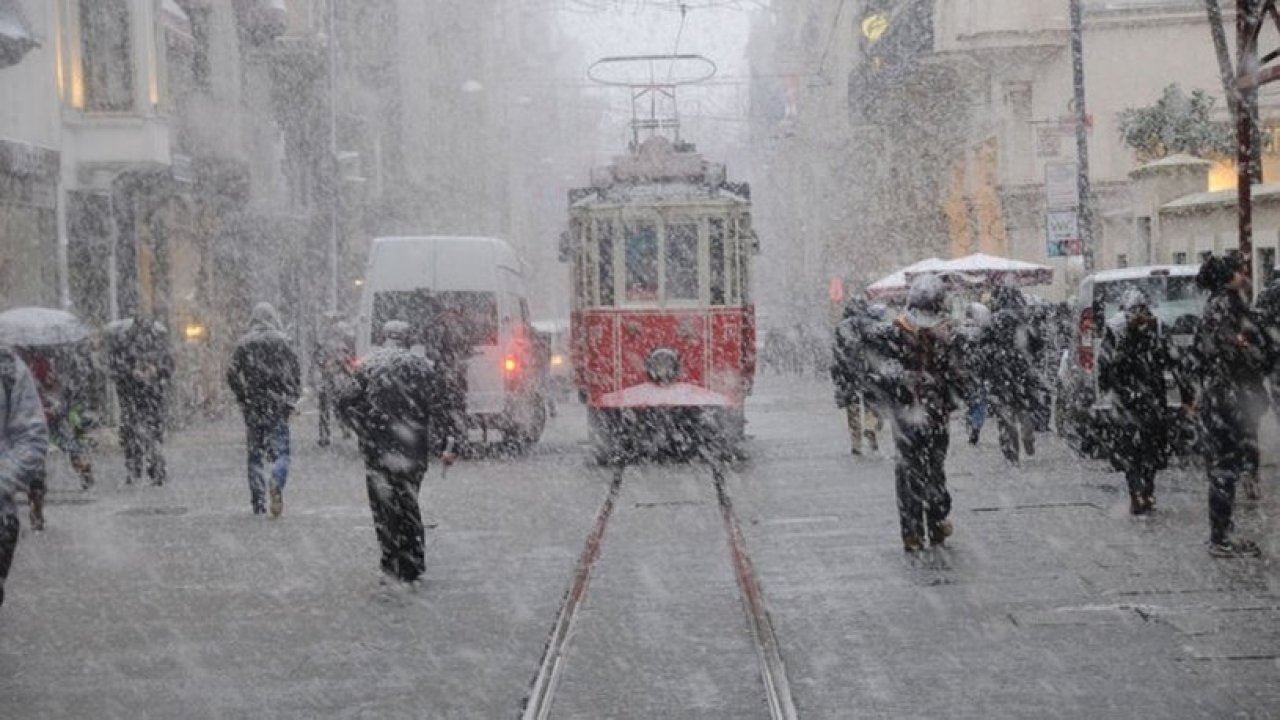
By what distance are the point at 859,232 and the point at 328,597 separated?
5813cm

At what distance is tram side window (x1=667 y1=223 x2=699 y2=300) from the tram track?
21.9ft

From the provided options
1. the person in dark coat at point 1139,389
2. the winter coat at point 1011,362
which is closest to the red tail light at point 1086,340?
the winter coat at point 1011,362

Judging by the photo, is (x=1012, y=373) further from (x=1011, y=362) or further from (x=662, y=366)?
(x=662, y=366)

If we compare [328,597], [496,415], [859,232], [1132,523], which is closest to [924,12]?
[859,232]

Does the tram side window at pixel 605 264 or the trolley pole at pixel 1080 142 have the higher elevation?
the trolley pole at pixel 1080 142

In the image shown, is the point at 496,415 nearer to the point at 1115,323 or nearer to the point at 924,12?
the point at 1115,323

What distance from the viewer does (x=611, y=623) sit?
9516mm

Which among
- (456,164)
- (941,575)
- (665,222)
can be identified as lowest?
(941,575)

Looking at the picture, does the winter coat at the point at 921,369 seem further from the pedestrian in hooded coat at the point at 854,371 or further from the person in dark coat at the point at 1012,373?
the pedestrian in hooded coat at the point at 854,371

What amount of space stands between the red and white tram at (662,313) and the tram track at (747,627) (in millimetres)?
5988

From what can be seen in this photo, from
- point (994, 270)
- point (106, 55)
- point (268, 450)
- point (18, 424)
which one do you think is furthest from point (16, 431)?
point (994, 270)

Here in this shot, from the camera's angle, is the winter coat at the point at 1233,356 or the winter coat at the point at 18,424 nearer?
the winter coat at the point at 18,424

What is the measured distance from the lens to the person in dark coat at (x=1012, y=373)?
1847 cm

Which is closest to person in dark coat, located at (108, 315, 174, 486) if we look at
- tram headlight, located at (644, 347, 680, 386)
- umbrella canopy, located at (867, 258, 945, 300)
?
tram headlight, located at (644, 347, 680, 386)
